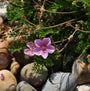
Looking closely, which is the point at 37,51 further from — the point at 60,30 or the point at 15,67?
the point at 15,67

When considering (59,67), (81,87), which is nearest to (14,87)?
(59,67)

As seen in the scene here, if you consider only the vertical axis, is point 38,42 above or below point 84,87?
above

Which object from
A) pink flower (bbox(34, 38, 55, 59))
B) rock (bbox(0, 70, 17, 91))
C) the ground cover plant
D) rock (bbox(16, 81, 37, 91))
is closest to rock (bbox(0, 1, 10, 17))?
the ground cover plant

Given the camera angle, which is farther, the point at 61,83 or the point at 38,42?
the point at 61,83

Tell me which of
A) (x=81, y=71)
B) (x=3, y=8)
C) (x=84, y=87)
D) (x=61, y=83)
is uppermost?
(x=3, y=8)

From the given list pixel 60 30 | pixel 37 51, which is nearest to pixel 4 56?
pixel 60 30

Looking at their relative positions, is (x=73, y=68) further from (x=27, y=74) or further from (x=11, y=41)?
(x=11, y=41)
